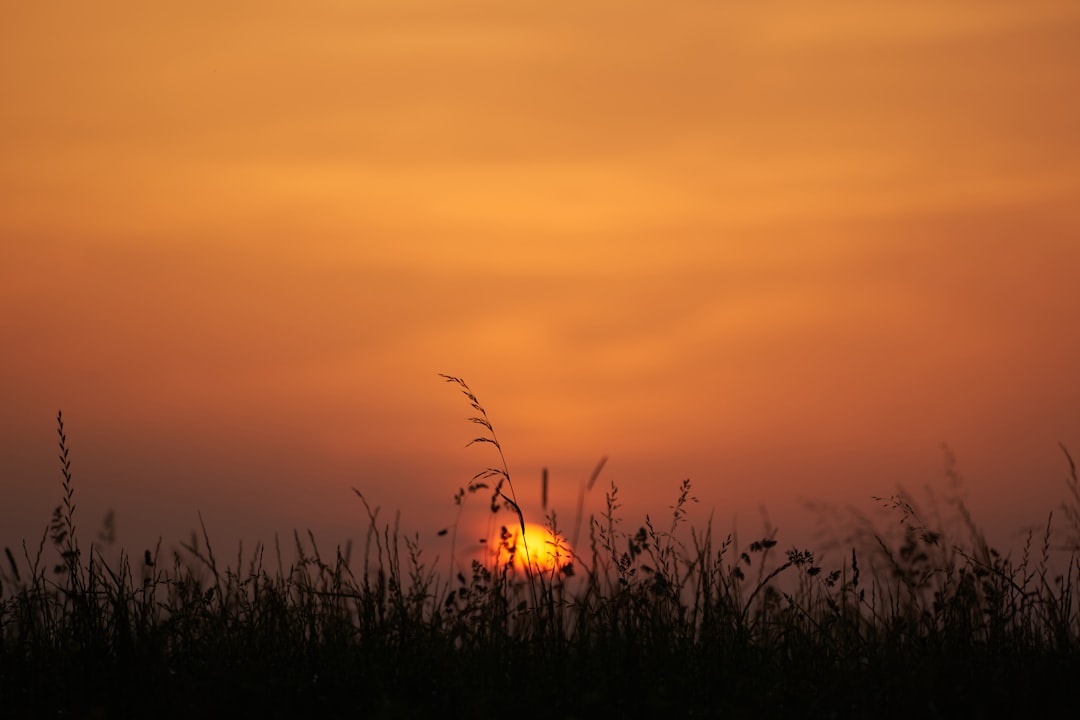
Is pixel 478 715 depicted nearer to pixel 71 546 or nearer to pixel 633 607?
pixel 633 607

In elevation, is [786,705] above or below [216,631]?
below

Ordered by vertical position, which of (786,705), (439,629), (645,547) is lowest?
(786,705)

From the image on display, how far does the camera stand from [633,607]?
5.15 metres

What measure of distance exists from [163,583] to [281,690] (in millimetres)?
1087

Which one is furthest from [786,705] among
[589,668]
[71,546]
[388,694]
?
[71,546]

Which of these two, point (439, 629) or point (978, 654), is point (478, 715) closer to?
point (439, 629)

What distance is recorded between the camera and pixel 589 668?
475cm

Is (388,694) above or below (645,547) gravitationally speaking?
below

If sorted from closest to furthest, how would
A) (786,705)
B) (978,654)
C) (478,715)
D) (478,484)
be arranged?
(478,715)
(786,705)
(978,654)
(478,484)

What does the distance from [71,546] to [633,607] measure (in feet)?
8.31

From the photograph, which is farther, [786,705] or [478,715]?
[786,705]

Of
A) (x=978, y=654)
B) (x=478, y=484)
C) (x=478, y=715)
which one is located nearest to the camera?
(x=478, y=715)

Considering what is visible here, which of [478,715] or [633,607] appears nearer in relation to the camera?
[478,715]

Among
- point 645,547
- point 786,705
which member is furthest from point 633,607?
point 786,705
